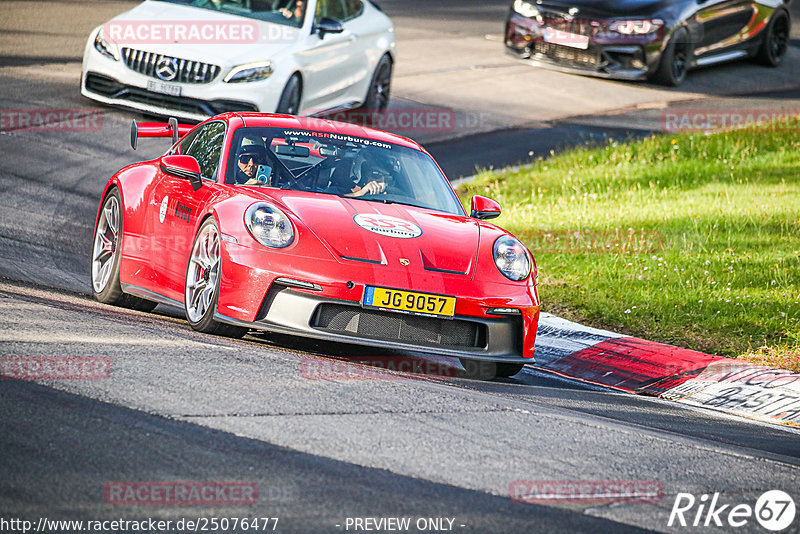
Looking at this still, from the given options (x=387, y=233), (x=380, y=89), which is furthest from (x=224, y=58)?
(x=387, y=233)

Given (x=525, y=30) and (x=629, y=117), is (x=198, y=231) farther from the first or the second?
(x=525, y=30)

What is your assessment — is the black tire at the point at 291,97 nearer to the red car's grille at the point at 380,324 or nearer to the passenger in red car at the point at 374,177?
the passenger in red car at the point at 374,177

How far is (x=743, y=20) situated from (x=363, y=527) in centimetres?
1793

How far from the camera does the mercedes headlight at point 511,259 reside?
7453mm

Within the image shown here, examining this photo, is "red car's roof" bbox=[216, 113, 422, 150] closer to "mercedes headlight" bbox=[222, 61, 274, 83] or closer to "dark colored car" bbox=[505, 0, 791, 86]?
"mercedes headlight" bbox=[222, 61, 274, 83]

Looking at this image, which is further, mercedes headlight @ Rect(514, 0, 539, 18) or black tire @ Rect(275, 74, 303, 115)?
mercedes headlight @ Rect(514, 0, 539, 18)

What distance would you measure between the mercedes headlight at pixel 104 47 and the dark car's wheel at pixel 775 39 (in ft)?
40.0

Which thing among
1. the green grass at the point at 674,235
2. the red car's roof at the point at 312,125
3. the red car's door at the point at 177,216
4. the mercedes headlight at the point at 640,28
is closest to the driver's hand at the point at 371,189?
the red car's roof at the point at 312,125

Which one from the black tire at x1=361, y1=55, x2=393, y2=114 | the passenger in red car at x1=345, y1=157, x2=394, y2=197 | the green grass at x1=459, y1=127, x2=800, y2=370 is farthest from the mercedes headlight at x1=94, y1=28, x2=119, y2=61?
the passenger in red car at x1=345, y1=157, x2=394, y2=197

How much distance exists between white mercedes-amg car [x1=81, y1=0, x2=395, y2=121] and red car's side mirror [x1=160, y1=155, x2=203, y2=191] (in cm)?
520

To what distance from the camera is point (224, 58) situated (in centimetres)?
1318

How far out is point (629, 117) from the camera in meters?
17.7

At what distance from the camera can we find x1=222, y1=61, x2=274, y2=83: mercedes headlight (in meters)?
13.1

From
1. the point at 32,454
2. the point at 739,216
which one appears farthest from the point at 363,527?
the point at 739,216
